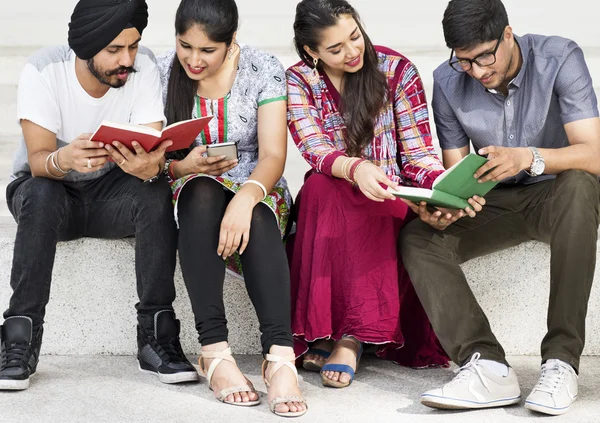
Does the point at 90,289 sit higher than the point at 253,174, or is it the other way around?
the point at 253,174

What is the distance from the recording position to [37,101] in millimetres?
2525

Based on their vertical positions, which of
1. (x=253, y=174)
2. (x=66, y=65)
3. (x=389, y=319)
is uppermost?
(x=66, y=65)

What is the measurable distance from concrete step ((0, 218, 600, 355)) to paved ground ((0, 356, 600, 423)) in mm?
83

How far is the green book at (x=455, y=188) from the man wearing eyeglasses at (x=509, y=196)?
0.15ft

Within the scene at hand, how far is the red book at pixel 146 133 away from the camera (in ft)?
7.38

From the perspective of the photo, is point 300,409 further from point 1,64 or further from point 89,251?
point 1,64

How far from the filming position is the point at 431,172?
8.46 feet

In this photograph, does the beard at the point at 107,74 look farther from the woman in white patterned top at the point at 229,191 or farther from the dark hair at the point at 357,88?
the dark hair at the point at 357,88

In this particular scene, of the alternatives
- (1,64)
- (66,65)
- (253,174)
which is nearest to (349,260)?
(253,174)

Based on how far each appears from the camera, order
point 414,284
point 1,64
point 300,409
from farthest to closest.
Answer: point 1,64 → point 414,284 → point 300,409

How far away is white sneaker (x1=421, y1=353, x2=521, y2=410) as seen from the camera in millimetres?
2262

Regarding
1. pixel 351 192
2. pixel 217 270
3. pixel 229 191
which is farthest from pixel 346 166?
pixel 217 270

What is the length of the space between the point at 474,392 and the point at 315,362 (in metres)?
0.50

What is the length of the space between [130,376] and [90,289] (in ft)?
1.07
